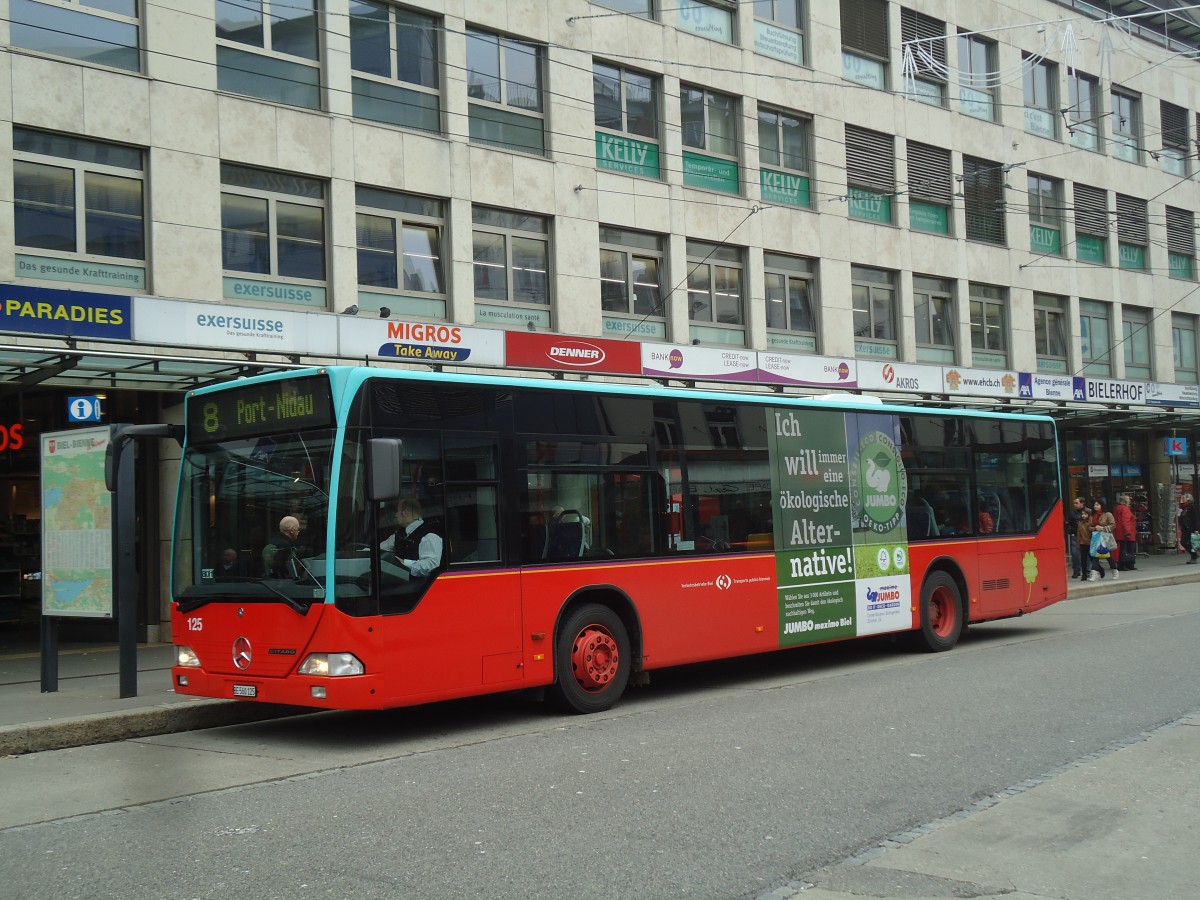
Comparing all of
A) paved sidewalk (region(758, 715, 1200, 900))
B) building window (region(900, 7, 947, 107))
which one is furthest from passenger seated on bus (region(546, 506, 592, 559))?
building window (region(900, 7, 947, 107))

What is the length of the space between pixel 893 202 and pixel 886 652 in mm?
14985

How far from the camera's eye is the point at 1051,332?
3266cm

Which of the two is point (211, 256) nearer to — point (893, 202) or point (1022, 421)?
point (1022, 421)

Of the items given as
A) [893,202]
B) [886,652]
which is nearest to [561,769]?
[886,652]

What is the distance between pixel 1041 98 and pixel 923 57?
5.80m

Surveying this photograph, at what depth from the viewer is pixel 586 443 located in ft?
36.7

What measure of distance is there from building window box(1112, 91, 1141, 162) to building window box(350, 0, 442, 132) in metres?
23.0

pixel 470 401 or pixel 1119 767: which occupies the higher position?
pixel 470 401

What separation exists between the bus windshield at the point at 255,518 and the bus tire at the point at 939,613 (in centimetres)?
841

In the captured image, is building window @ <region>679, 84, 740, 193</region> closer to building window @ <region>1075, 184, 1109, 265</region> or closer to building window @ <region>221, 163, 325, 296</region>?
building window @ <region>221, 163, 325, 296</region>

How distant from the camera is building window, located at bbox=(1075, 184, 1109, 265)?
110 ft

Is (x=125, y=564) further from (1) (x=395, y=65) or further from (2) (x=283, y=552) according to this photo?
(1) (x=395, y=65)

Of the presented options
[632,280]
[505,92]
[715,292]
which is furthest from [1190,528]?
[505,92]

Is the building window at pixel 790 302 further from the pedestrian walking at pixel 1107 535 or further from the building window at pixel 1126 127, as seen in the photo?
the building window at pixel 1126 127
